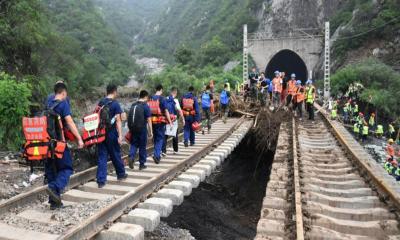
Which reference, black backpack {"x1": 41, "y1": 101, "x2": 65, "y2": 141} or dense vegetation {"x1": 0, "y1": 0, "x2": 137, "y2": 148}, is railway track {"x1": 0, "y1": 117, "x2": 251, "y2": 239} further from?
dense vegetation {"x1": 0, "y1": 0, "x2": 137, "y2": 148}

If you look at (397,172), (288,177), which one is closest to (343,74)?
(397,172)

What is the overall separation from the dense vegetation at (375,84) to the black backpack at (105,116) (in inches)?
939

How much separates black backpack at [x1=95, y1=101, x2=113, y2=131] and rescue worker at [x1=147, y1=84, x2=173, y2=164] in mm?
2152

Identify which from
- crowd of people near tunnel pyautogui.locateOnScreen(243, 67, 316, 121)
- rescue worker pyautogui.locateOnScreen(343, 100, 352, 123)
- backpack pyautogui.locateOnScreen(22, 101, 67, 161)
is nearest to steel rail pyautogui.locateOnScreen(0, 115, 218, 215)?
backpack pyautogui.locateOnScreen(22, 101, 67, 161)

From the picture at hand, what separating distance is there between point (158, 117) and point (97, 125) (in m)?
2.54

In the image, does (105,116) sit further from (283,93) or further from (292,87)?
(283,93)

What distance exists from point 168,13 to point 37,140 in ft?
416

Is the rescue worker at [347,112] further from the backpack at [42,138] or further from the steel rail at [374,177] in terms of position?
the backpack at [42,138]

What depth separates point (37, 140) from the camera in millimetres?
4918

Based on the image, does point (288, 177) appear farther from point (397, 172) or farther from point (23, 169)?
point (397, 172)

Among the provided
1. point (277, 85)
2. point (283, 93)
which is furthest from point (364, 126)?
point (277, 85)

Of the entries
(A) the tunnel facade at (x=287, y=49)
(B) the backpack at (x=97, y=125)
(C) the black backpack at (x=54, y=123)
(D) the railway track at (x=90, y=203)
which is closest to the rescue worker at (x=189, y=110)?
(D) the railway track at (x=90, y=203)

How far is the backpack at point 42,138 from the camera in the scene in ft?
16.1

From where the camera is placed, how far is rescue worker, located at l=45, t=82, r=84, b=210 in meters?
5.17
